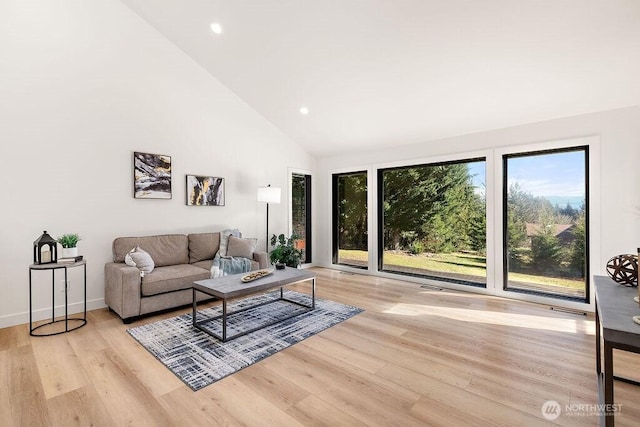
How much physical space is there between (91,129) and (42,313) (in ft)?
7.14

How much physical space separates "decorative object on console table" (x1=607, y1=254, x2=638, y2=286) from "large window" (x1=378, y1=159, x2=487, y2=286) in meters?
2.41

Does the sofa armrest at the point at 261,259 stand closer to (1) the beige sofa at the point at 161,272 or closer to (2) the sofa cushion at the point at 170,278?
(1) the beige sofa at the point at 161,272

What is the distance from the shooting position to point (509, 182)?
4.20 m

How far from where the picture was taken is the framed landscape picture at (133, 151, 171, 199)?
13.3 feet

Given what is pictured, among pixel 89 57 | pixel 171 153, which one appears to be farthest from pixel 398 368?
pixel 89 57

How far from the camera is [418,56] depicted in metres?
3.29

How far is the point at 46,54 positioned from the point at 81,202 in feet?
5.48

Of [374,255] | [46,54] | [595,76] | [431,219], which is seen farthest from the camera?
[374,255]

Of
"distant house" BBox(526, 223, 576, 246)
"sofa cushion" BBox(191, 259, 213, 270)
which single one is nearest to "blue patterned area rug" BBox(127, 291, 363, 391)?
"sofa cushion" BBox(191, 259, 213, 270)

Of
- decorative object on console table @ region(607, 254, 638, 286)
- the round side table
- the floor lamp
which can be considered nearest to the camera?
decorative object on console table @ region(607, 254, 638, 286)

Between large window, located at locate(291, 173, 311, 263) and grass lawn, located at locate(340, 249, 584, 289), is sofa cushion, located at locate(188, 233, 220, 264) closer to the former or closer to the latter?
large window, located at locate(291, 173, 311, 263)

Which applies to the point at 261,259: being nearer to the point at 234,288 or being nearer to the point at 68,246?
the point at 234,288

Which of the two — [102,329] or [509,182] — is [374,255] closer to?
[509,182]

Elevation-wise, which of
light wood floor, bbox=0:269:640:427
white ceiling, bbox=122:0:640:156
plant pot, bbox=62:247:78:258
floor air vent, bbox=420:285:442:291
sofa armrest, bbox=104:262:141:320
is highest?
white ceiling, bbox=122:0:640:156
